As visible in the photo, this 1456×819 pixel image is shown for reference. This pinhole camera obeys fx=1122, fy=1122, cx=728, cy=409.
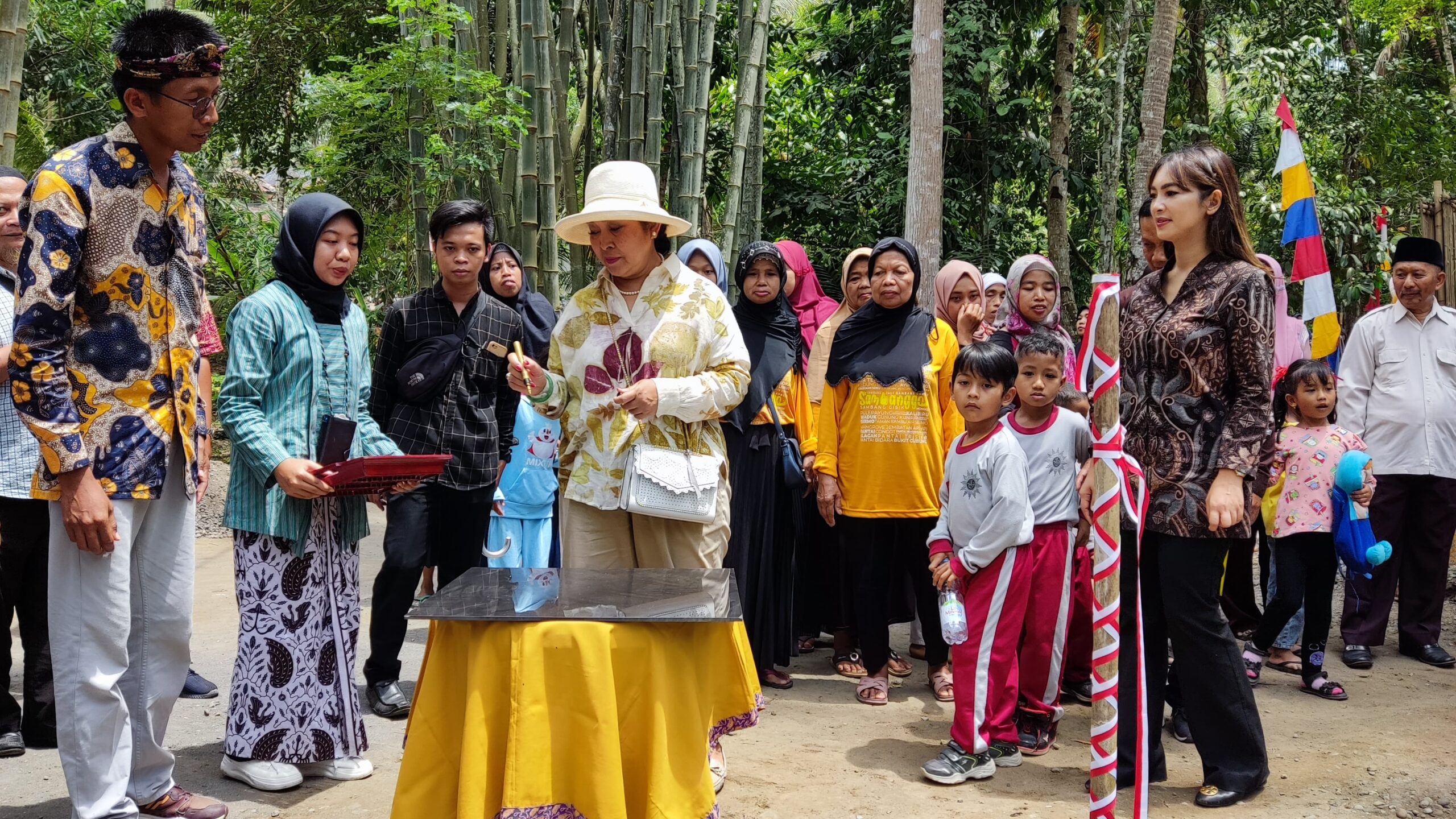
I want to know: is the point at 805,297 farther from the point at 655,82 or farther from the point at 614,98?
the point at 614,98

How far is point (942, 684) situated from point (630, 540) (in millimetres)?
1888

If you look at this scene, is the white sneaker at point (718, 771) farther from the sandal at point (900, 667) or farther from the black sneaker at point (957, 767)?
the sandal at point (900, 667)

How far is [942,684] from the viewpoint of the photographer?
4695 mm

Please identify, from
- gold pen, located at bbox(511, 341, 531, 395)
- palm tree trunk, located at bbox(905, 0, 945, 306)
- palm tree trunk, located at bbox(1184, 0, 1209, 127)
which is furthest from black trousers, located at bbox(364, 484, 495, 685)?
palm tree trunk, located at bbox(1184, 0, 1209, 127)

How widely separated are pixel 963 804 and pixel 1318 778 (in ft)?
4.02

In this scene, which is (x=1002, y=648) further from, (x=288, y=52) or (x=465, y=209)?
(x=288, y=52)

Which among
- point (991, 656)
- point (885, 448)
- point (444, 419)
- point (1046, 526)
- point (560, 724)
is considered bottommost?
point (991, 656)

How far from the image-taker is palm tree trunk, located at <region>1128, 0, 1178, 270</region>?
7570 millimetres

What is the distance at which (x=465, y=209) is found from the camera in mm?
4188

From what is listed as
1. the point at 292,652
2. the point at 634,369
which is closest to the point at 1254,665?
the point at 634,369

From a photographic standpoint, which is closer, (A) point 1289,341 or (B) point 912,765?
(B) point 912,765

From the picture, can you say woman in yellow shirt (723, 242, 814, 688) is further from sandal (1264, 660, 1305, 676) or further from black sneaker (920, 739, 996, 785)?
sandal (1264, 660, 1305, 676)

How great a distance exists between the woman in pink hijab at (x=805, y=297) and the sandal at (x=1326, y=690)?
2.69 metres

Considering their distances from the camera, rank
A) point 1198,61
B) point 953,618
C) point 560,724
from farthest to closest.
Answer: point 1198,61, point 953,618, point 560,724
